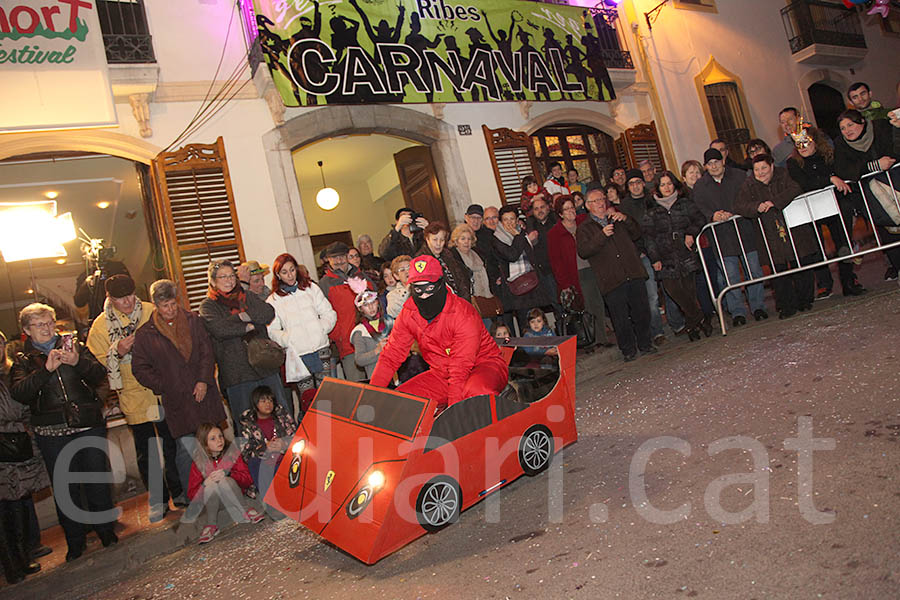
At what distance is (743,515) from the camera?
2926 millimetres

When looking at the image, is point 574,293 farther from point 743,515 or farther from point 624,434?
point 743,515

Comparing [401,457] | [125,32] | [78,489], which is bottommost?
[401,457]

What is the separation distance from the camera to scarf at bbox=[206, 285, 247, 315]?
6.09 m

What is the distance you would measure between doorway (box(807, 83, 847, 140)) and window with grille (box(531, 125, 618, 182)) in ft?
26.9

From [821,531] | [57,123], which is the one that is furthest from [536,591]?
[57,123]

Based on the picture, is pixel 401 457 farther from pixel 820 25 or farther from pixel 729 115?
pixel 820 25

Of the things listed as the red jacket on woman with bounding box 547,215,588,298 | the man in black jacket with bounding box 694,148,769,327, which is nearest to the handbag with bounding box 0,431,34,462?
the red jacket on woman with bounding box 547,215,588,298

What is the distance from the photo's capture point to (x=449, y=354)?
4562 millimetres

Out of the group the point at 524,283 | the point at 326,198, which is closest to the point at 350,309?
the point at 524,283

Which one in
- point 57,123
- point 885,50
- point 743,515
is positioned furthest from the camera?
point 885,50

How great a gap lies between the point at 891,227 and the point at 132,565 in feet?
25.0

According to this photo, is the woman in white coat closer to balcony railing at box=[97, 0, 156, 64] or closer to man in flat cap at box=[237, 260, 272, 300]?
man in flat cap at box=[237, 260, 272, 300]

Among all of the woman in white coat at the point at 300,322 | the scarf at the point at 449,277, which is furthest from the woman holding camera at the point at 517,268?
the woman in white coat at the point at 300,322

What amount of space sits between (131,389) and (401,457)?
351 cm
